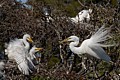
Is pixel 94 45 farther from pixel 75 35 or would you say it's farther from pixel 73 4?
pixel 73 4

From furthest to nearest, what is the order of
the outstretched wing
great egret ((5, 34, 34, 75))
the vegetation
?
great egret ((5, 34, 34, 75)), the vegetation, the outstretched wing

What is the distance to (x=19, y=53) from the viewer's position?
7.49 m

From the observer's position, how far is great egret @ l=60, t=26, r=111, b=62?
6789 mm

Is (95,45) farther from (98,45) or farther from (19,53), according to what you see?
(19,53)

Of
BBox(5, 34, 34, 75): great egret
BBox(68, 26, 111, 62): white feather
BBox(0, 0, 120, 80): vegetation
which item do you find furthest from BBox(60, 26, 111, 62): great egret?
BBox(5, 34, 34, 75): great egret

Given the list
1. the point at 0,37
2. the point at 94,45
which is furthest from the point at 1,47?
the point at 94,45

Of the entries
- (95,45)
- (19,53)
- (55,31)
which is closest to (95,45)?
(95,45)

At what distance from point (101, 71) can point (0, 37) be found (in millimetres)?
1915

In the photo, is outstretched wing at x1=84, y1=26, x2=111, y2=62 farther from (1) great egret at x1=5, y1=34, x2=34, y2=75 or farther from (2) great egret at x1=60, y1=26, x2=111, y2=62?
(1) great egret at x1=5, y1=34, x2=34, y2=75

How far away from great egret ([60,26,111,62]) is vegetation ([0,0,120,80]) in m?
0.17

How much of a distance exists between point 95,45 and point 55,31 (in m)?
1.13

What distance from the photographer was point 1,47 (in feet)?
28.1

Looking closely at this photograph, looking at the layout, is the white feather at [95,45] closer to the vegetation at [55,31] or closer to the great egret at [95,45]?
the great egret at [95,45]

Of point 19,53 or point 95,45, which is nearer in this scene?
point 95,45
